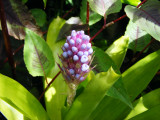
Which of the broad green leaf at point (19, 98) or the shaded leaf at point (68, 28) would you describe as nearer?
the broad green leaf at point (19, 98)

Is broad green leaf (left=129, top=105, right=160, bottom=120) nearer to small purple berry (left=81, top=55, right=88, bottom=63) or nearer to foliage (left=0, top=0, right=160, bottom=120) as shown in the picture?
foliage (left=0, top=0, right=160, bottom=120)

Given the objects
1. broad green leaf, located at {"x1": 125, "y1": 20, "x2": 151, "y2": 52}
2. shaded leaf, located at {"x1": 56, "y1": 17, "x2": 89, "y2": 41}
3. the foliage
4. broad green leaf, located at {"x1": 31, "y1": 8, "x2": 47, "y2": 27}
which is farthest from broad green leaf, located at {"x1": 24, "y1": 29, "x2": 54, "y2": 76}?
broad green leaf, located at {"x1": 125, "y1": 20, "x2": 151, "y2": 52}

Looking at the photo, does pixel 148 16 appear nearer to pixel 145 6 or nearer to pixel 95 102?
pixel 145 6

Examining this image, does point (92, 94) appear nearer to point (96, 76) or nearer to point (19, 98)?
point (96, 76)

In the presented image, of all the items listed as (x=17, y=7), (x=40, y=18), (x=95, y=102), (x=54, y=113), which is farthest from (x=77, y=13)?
(x=95, y=102)

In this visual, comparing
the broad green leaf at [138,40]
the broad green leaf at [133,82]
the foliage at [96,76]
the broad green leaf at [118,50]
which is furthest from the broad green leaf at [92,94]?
the broad green leaf at [138,40]

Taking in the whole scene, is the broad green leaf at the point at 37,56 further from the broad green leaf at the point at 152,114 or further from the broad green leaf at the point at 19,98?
the broad green leaf at the point at 152,114
